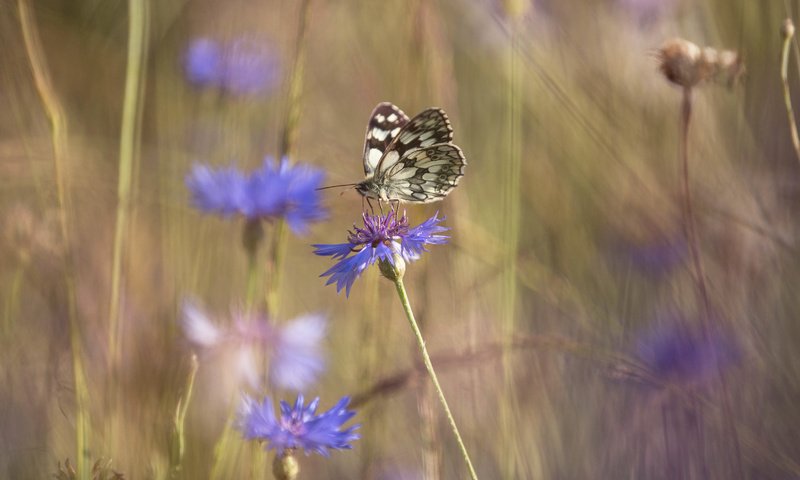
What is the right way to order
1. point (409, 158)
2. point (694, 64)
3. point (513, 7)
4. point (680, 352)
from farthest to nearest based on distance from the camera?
point (680, 352)
point (409, 158)
point (513, 7)
point (694, 64)

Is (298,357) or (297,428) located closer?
(297,428)

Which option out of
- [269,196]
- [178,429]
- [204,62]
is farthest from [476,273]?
[178,429]

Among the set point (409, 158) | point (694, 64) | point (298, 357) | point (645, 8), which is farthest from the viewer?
point (645, 8)

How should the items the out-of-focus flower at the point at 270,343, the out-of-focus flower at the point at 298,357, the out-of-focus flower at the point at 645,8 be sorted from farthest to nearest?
the out-of-focus flower at the point at 645,8
the out-of-focus flower at the point at 298,357
the out-of-focus flower at the point at 270,343

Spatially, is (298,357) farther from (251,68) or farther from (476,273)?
(251,68)

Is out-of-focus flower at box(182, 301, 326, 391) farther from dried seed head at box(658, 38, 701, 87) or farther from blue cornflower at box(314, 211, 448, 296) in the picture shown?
dried seed head at box(658, 38, 701, 87)

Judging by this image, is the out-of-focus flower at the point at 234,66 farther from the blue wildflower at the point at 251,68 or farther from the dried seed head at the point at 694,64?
the dried seed head at the point at 694,64

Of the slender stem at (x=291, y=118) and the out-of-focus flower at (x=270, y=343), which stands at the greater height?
the slender stem at (x=291, y=118)

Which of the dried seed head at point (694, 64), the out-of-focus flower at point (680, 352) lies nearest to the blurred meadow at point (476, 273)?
the out-of-focus flower at point (680, 352)
